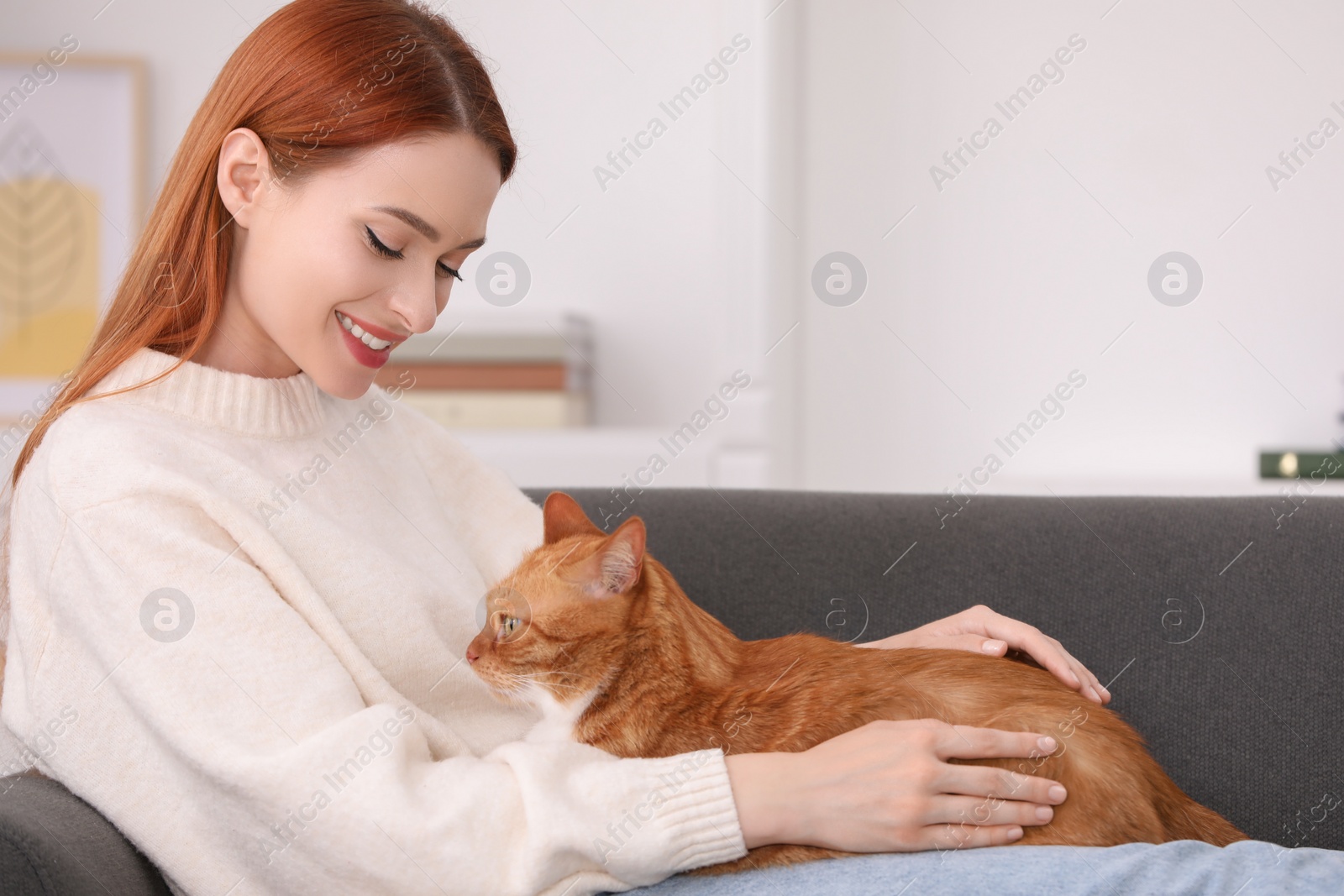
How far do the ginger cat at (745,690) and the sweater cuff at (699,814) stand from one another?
50mm

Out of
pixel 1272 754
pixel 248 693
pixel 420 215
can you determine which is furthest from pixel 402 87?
pixel 1272 754

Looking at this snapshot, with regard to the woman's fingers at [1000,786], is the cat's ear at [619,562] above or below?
above

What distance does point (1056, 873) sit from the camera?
968 mm

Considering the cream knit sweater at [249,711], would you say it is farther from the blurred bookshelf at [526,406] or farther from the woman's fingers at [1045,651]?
the blurred bookshelf at [526,406]

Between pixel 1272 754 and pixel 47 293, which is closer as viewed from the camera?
pixel 1272 754

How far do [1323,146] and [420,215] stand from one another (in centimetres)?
290

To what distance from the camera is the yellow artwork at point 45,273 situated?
10.9 feet

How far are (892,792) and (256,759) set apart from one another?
579mm

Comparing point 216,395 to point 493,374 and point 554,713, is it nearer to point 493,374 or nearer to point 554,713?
point 554,713

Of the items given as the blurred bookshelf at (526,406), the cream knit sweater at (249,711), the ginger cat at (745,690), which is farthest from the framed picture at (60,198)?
the ginger cat at (745,690)

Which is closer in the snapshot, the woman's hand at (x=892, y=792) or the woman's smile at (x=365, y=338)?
the woman's hand at (x=892, y=792)

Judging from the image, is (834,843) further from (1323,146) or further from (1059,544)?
(1323,146)

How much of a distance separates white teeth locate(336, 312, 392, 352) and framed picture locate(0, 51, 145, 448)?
249cm

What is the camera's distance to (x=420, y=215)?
118cm
